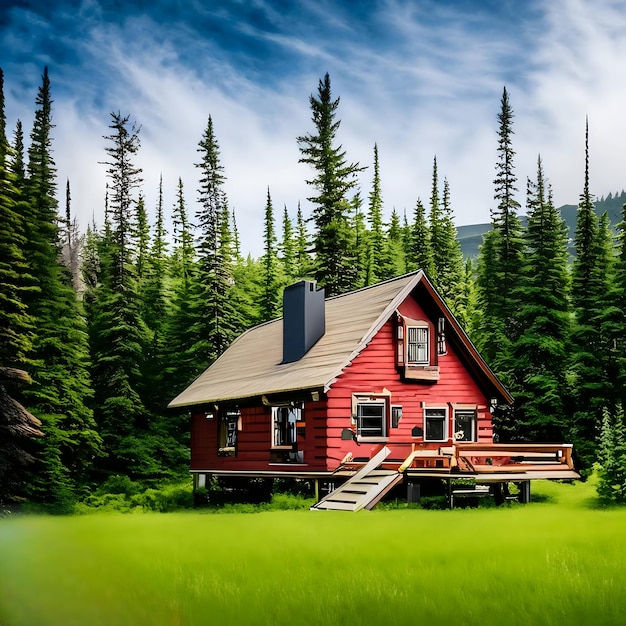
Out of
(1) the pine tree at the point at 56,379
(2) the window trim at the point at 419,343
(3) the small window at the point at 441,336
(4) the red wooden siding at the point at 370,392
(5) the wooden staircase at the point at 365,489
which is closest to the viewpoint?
(5) the wooden staircase at the point at 365,489

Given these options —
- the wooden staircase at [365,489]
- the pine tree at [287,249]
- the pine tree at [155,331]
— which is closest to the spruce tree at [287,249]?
the pine tree at [287,249]

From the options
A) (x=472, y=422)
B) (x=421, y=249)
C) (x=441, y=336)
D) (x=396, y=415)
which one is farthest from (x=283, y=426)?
(x=421, y=249)

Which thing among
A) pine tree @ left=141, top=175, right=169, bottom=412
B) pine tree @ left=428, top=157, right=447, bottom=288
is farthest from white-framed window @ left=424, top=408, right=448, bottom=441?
pine tree @ left=428, top=157, right=447, bottom=288

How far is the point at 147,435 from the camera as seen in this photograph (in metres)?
45.6

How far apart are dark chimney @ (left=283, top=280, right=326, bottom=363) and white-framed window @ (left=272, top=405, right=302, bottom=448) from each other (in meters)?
2.02

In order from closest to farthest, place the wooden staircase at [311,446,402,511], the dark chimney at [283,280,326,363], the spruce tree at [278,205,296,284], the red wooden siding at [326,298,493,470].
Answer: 1. the wooden staircase at [311,446,402,511]
2. the red wooden siding at [326,298,493,470]
3. the dark chimney at [283,280,326,363]
4. the spruce tree at [278,205,296,284]

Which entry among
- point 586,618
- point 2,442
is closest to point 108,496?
point 2,442

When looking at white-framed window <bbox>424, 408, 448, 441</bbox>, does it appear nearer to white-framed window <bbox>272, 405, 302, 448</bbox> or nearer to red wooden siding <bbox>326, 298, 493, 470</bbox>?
red wooden siding <bbox>326, 298, 493, 470</bbox>

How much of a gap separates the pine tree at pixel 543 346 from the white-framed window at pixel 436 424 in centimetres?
1148

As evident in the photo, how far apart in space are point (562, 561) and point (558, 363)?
30377mm

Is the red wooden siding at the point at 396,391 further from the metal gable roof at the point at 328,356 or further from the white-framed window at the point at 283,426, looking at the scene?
the white-framed window at the point at 283,426

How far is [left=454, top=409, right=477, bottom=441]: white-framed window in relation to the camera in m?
30.2

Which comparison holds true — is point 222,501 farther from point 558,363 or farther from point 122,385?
point 558,363

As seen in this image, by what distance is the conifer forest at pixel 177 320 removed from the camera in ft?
120
